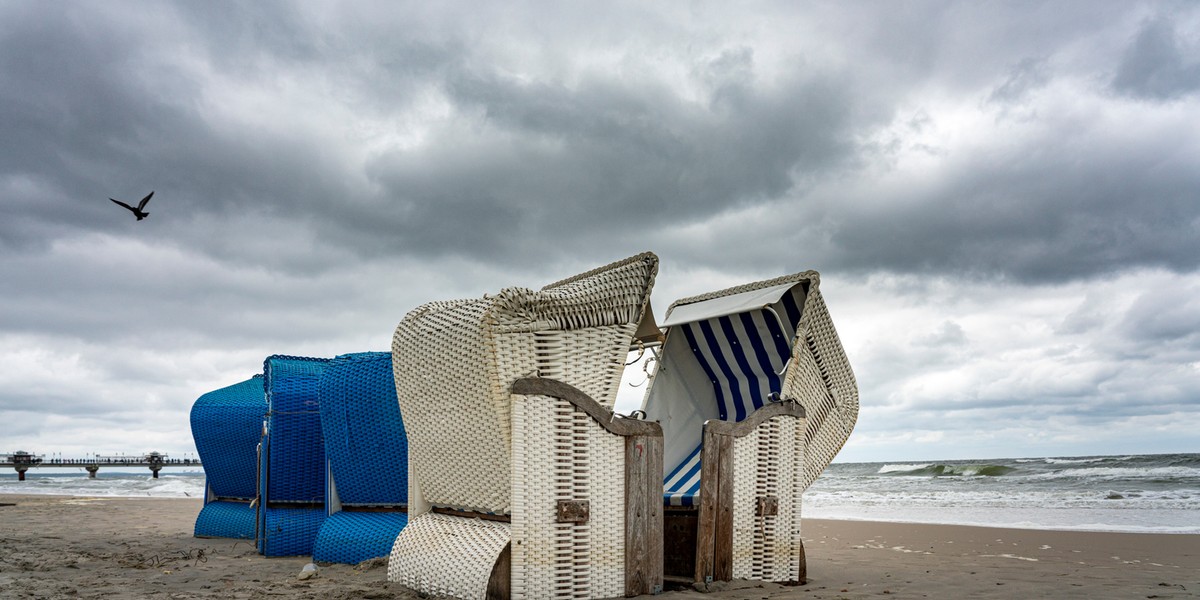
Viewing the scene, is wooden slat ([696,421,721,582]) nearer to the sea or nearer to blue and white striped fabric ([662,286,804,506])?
blue and white striped fabric ([662,286,804,506])

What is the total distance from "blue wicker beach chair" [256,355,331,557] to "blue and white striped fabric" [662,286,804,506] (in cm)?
355

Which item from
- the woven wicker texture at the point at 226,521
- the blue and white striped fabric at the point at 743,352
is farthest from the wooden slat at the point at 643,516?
the woven wicker texture at the point at 226,521

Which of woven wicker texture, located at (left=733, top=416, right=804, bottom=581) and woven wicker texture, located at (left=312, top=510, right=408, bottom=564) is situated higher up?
woven wicker texture, located at (left=733, top=416, right=804, bottom=581)

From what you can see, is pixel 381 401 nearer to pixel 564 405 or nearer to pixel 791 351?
pixel 564 405

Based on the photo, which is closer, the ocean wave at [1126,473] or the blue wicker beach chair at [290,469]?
the blue wicker beach chair at [290,469]

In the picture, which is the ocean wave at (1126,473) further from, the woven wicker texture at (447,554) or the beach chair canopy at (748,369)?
the woven wicker texture at (447,554)

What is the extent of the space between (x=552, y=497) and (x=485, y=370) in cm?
86

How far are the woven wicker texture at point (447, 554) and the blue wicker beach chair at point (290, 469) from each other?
8.22 feet

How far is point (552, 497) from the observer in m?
5.07

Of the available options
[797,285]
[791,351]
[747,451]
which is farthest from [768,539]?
[797,285]

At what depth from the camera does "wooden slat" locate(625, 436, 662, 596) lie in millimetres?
5414

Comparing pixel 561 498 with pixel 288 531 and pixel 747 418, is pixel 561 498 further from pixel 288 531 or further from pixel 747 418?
pixel 288 531

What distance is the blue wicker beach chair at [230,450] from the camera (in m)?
9.48

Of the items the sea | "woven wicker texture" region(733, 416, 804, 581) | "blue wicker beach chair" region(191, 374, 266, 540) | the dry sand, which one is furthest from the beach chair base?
the sea
